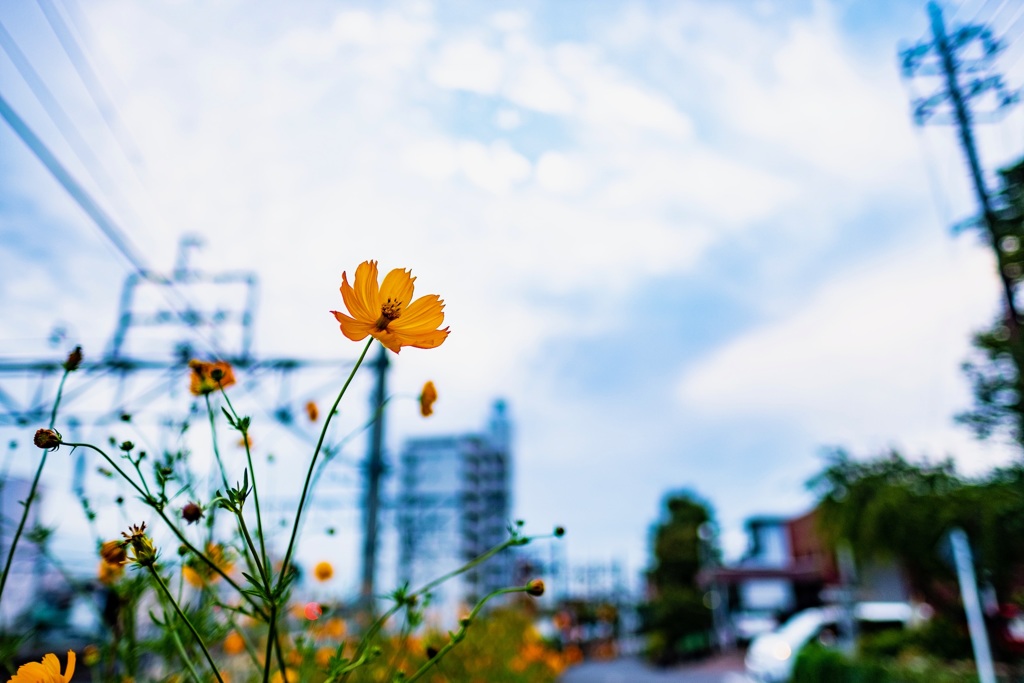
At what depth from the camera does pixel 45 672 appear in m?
0.71

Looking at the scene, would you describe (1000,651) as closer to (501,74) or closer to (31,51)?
(501,74)

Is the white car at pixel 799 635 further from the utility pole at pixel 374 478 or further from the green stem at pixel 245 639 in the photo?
the green stem at pixel 245 639

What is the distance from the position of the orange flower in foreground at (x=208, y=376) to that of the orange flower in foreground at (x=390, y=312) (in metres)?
0.27

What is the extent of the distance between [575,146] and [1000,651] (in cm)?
1000

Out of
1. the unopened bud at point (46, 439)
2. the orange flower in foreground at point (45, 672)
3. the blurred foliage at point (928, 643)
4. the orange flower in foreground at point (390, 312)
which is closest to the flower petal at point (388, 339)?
the orange flower in foreground at point (390, 312)

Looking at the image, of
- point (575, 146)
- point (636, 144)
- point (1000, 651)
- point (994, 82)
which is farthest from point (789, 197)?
point (1000, 651)

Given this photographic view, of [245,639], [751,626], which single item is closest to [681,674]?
[751,626]

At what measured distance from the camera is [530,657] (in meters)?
2.92

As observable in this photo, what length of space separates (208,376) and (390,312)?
36cm

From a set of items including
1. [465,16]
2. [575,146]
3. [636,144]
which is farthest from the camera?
[636,144]

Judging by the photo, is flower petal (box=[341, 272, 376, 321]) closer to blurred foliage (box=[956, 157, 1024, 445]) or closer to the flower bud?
the flower bud

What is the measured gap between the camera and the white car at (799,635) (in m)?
10.1

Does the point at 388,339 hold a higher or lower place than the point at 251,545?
higher

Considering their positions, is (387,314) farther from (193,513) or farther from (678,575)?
(678,575)
